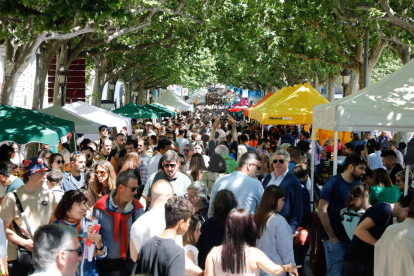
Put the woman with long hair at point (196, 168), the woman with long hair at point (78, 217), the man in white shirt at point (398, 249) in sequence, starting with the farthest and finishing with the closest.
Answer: the woman with long hair at point (196, 168), the woman with long hair at point (78, 217), the man in white shirt at point (398, 249)

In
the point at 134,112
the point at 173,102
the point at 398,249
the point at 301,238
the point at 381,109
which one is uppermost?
the point at 173,102

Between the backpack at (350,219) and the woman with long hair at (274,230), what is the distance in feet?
4.13

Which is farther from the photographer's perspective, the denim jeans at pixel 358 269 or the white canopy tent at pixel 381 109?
the white canopy tent at pixel 381 109

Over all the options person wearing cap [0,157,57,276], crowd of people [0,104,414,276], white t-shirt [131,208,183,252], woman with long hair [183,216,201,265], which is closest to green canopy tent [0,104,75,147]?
crowd of people [0,104,414,276]

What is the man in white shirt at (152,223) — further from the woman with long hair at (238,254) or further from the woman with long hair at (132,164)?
the woman with long hair at (132,164)

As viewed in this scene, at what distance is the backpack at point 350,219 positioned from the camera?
19.3 ft

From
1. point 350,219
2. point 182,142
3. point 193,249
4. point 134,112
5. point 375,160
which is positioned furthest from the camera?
point 134,112

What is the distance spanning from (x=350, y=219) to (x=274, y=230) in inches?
55.0

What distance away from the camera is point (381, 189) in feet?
23.3

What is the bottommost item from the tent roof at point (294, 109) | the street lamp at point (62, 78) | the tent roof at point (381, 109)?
the tent roof at point (381, 109)

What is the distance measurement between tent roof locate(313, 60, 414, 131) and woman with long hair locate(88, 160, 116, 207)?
3134 mm

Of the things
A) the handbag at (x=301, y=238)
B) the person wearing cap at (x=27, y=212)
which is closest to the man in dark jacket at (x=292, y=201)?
the handbag at (x=301, y=238)

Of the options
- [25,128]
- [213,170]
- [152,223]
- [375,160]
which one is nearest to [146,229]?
[152,223]

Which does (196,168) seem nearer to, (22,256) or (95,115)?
(22,256)
